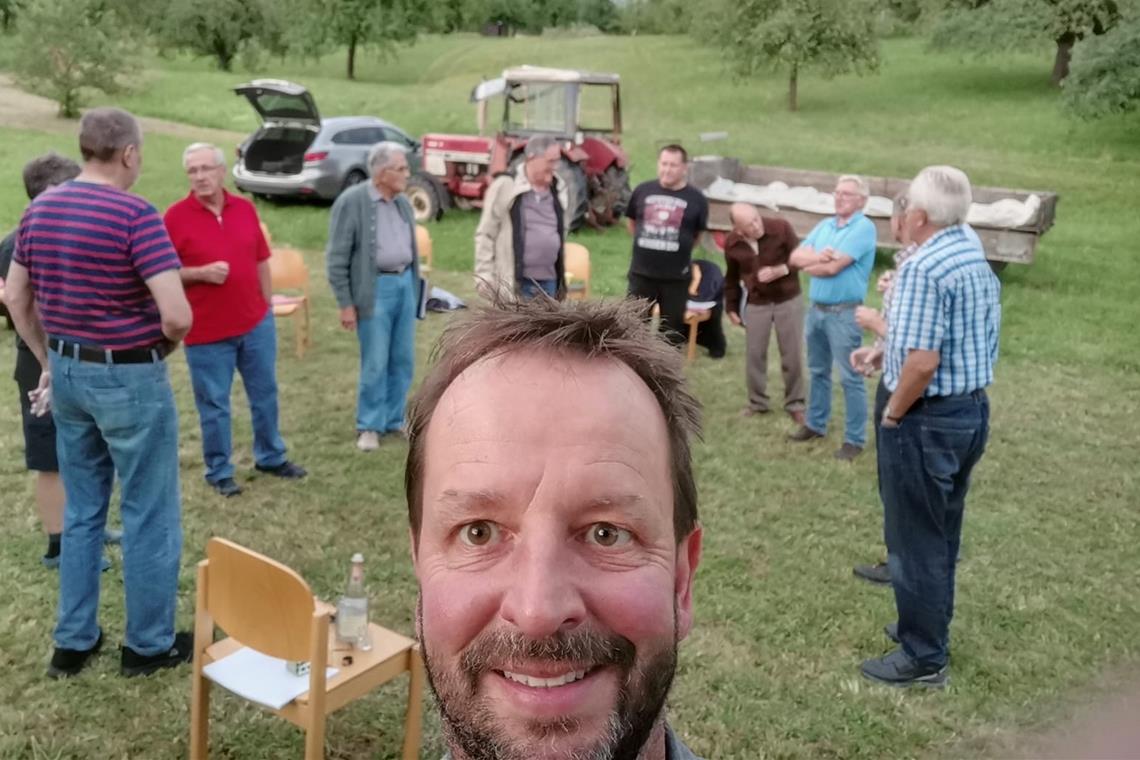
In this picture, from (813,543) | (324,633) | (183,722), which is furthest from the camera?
(813,543)

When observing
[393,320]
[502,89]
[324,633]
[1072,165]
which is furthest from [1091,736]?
[1072,165]

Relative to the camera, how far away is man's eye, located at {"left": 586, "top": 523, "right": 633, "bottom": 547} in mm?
933

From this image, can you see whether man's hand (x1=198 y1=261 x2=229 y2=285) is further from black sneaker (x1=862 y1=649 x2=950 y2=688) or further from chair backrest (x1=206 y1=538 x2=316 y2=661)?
black sneaker (x1=862 y1=649 x2=950 y2=688)

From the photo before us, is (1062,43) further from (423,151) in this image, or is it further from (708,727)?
(708,727)

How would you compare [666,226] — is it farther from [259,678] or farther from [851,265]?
[259,678]

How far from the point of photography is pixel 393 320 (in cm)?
600

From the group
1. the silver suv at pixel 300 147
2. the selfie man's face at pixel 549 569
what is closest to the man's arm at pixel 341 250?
the selfie man's face at pixel 549 569

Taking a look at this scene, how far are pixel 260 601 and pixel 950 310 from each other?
2.46 meters

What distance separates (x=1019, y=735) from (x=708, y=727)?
1.15m

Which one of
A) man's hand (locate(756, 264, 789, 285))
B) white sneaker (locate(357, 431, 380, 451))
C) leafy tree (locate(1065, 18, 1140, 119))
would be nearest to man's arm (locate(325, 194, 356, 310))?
white sneaker (locate(357, 431, 380, 451))

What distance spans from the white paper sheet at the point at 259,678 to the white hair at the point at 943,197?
2.54 m

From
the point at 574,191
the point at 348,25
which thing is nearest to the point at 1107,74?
the point at 574,191

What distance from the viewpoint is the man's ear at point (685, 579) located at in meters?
1.02

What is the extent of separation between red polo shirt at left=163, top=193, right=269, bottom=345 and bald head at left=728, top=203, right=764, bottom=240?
10.2 feet
